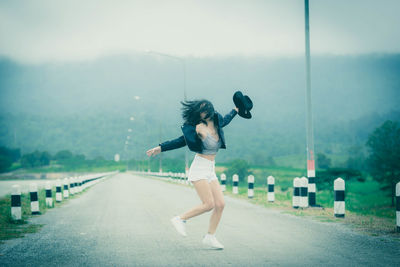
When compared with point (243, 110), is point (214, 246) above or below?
below

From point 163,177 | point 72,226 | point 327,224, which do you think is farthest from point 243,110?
point 163,177

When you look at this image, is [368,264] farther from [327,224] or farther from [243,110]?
[327,224]

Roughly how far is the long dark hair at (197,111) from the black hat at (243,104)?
47cm

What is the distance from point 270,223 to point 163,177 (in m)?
39.4

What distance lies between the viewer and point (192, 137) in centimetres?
520

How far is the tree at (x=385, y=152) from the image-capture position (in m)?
44.2

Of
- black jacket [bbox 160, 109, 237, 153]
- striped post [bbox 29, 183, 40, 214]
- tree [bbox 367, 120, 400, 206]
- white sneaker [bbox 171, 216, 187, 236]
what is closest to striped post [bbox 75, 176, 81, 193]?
striped post [bbox 29, 183, 40, 214]

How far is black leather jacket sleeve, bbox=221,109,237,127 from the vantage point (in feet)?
17.9

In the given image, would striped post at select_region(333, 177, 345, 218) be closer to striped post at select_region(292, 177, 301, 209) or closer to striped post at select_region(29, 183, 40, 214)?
striped post at select_region(292, 177, 301, 209)

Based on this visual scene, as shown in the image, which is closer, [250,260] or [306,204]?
[250,260]

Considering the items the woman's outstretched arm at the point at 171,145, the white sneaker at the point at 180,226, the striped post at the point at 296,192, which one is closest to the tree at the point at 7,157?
the striped post at the point at 296,192

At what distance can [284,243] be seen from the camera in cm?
616

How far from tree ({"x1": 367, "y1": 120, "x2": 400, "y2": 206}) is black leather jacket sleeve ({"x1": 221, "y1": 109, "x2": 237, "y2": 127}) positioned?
42.4 metres

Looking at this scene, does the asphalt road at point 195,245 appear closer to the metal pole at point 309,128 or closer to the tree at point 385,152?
the metal pole at point 309,128
